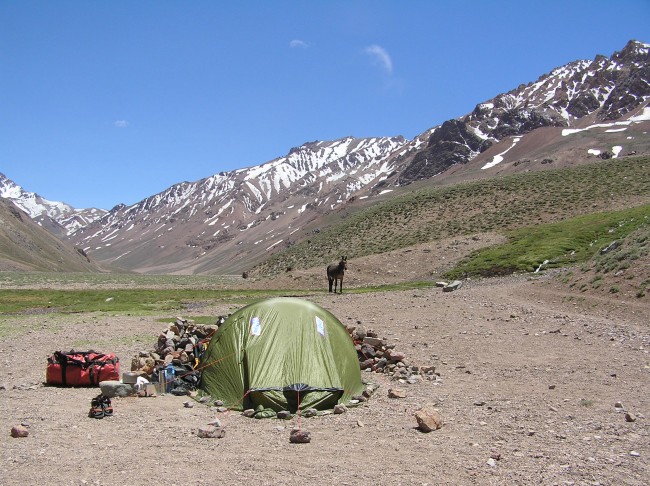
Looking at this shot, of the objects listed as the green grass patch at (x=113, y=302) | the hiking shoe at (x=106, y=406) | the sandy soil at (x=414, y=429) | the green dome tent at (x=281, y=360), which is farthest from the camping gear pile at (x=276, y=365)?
the green grass patch at (x=113, y=302)

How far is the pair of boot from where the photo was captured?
1094cm

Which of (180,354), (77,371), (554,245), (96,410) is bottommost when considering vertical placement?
(96,410)

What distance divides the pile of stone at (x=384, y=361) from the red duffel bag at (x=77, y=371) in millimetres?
6721

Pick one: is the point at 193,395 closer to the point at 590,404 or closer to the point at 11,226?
the point at 590,404

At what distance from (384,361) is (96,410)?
24.9 ft

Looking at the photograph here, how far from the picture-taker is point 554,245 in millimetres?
45625

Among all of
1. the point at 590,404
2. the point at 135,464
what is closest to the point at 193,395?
the point at 135,464

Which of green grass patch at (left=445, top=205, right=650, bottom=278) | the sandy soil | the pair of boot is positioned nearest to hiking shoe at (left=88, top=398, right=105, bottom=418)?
the pair of boot

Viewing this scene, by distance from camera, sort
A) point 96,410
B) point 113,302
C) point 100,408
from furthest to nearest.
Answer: point 113,302
point 100,408
point 96,410

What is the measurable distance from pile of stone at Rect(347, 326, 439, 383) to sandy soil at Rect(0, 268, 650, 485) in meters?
0.37

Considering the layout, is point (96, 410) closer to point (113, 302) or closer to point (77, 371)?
point (77, 371)

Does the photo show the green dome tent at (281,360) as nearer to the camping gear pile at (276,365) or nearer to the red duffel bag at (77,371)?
the camping gear pile at (276,365)

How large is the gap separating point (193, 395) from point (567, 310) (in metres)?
16.9

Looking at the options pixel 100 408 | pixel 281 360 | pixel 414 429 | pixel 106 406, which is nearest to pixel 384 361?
pixel 281 360
